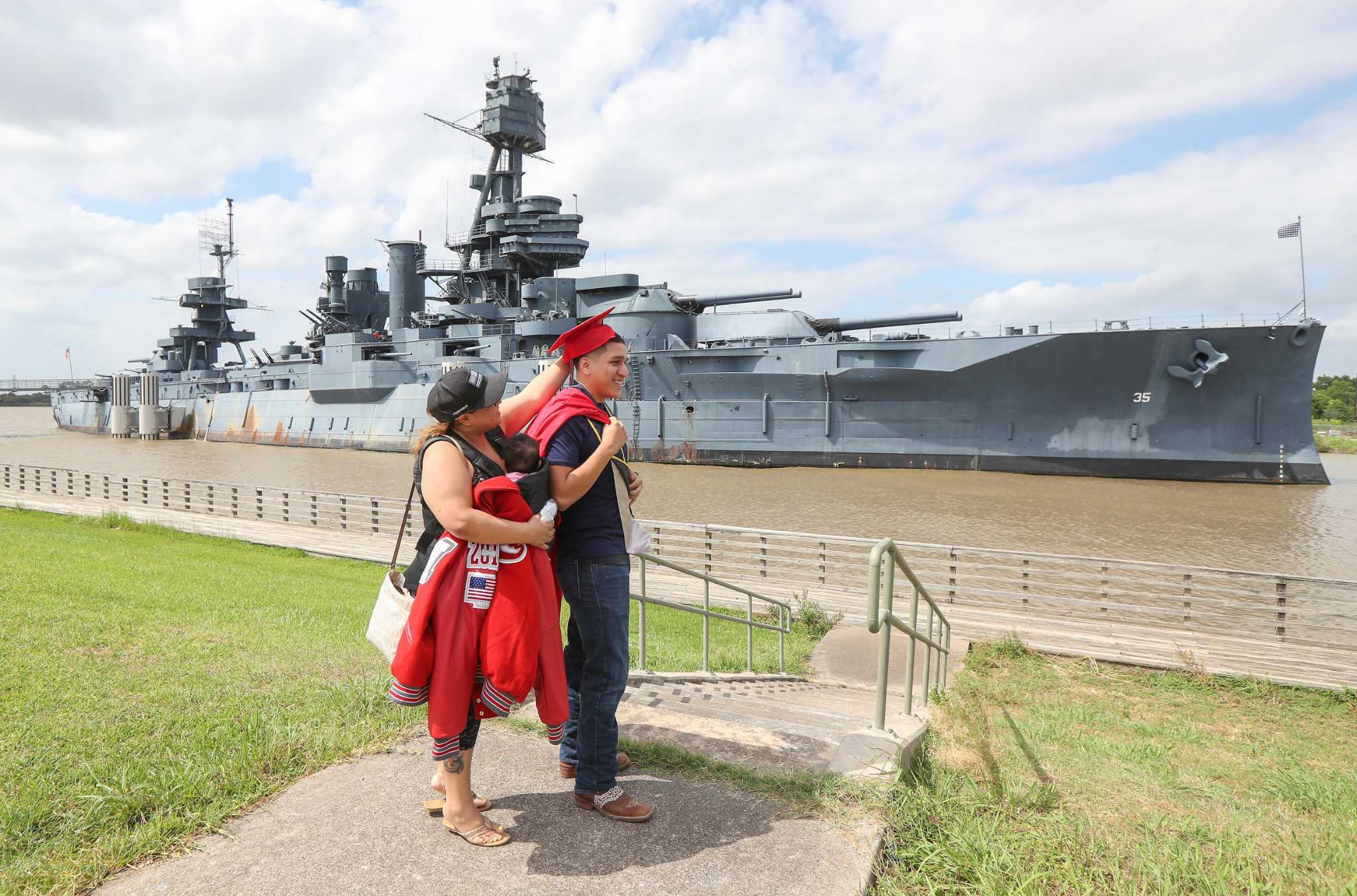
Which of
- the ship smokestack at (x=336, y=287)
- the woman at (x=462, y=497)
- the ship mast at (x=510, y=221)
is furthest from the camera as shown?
the ship smokestack at (x=336, y=287)

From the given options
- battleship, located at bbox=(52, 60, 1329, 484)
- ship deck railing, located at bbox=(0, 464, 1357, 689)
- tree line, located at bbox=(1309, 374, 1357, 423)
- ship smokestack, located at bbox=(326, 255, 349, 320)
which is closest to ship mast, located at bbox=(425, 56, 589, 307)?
battleship, located at bbox=(52, 60, 1329, 484)

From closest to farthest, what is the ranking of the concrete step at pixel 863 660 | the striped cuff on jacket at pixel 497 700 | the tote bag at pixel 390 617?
the striped cuff on jacket at pixel 497 700
the tote bag at pixel 390 617
the concrete step at pixel 863 660

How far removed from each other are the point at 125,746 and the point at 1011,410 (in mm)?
25630

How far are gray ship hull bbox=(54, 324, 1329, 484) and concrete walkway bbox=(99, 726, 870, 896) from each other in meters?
24.0

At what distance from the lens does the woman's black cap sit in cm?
245

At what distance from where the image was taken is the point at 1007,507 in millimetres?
19000

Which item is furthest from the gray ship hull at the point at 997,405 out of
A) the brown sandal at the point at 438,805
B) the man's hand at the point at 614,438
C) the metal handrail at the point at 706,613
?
the brown sandal at the point at 438,805

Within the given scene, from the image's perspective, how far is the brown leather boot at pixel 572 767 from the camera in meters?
3.00

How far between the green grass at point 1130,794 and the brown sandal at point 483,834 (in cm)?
122

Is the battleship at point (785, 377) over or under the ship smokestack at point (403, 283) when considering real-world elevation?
under

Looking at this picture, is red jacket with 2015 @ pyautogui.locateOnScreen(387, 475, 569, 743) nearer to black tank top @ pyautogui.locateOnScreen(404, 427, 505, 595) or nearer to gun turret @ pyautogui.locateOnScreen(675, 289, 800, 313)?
black tank top @ pyautogui.locateOnScreen(404, 427, 505, 595)

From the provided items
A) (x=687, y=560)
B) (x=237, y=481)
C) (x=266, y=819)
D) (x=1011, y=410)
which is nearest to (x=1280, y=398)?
(x=1011, y=410)

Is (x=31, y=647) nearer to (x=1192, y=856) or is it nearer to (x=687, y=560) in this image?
(x=1192, y=856)

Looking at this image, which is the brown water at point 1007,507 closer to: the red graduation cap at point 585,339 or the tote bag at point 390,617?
the red graduation cap at point 585,339
